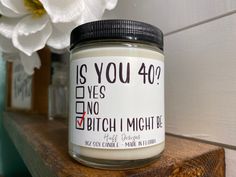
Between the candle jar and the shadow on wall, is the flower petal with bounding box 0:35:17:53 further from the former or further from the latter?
the shadow on wall

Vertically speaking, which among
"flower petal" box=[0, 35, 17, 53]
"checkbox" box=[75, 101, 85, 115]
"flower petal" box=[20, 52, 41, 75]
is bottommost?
"checkbox" box=[75, 101, 85, 115]

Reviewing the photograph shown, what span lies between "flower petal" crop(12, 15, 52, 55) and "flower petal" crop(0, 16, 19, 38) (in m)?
0.02

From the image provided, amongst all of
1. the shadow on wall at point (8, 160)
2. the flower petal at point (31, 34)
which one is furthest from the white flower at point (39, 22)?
the shadow on wall at point (8, 160)

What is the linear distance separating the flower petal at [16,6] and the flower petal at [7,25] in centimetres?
2

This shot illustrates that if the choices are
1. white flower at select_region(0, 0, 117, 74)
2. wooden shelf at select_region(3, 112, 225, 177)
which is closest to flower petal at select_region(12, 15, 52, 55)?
white flower at select_region(0, 0, 117, 74)

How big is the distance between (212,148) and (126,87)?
13 centimetres

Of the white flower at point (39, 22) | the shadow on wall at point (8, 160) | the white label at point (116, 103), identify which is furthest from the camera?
the shadow on wall at point (8, 160)

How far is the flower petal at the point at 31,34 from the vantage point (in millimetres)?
310

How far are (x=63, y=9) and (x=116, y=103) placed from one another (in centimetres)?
16

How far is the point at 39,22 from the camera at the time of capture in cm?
31

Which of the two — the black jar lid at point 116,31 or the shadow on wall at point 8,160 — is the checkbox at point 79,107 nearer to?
the black jar lid at point 116,31

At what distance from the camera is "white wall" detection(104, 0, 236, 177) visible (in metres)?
0.26

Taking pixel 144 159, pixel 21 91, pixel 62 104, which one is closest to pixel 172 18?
pixel 144 159

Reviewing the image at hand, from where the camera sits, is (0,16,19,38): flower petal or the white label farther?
(0,16,19,38): flower petal
